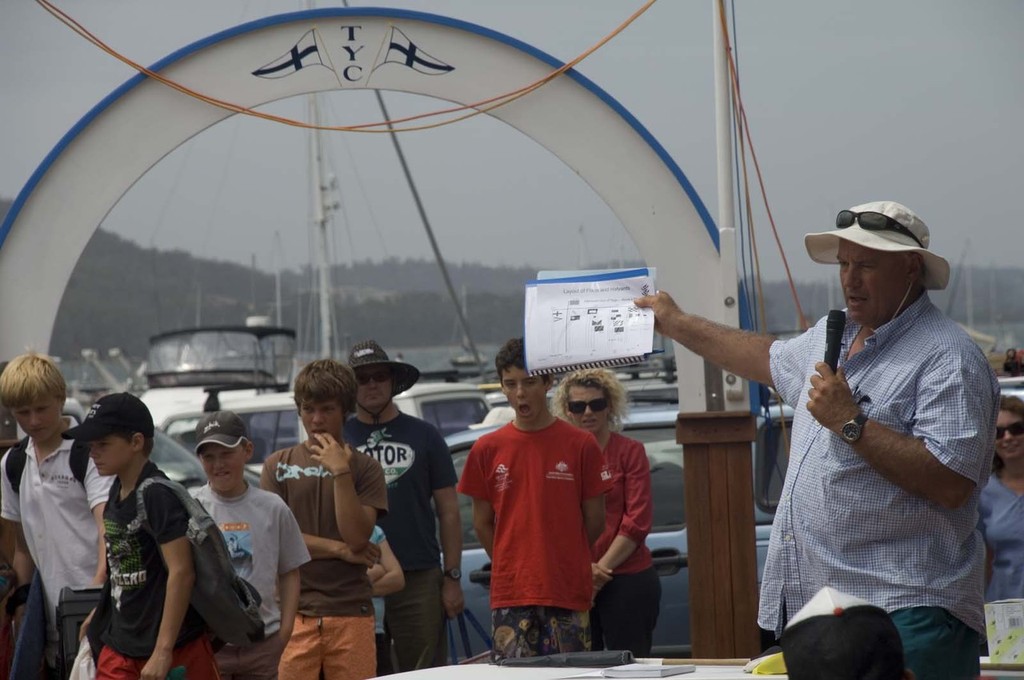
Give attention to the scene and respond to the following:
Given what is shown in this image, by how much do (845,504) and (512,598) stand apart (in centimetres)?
247

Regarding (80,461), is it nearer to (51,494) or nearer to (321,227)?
(51,494)

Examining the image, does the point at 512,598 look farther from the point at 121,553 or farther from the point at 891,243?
the point at 891,243

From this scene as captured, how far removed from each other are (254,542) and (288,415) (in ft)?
30.6

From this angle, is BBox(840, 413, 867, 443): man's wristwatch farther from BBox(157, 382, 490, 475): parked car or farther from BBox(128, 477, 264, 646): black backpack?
BBox(157, 382, 490, 475): parked car

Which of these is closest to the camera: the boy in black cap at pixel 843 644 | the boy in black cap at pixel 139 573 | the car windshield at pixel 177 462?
the boy in black cap at pixel 843 644

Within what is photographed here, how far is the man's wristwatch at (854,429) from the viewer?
3.43 m

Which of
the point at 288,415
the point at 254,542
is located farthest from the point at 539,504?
the point at 288,415

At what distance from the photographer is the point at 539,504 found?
19.0ft

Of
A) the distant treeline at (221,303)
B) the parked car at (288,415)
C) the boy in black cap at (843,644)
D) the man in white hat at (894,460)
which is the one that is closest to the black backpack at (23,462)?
the man in white hat at (894,460)

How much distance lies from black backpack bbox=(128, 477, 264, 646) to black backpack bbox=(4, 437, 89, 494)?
3.22ft

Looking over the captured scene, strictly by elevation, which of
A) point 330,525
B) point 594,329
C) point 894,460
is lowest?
point 330,525

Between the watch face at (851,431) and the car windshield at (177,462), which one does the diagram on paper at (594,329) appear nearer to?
the watch face at (851,431)

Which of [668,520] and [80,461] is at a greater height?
[80,461]

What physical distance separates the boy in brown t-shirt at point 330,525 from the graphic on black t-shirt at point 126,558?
1.01 m
